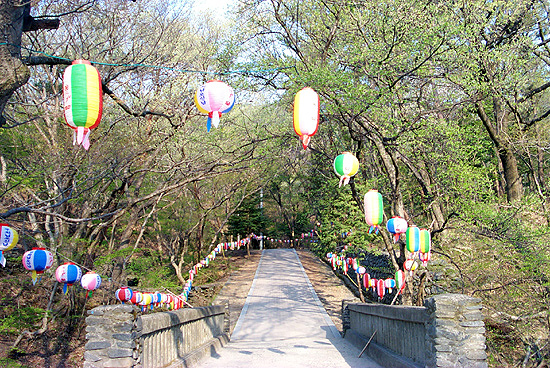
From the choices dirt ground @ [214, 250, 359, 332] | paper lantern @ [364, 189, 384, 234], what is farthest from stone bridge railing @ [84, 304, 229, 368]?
dirt ground @ [214, 250, 359, 332]

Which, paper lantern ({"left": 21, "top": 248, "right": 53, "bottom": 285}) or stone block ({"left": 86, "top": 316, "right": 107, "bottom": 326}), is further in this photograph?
paper lantern ({"left": 21, "top": 248, "right": 53, "bottom": 285})

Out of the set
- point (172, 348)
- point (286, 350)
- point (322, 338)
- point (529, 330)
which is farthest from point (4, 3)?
point (529, 330)

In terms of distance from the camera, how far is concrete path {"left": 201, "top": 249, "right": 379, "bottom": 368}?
25.7 feet

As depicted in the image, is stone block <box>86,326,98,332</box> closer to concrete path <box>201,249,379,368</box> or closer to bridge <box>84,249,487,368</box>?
bridge <box>84,249,487,368</box>

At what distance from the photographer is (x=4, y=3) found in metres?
5.06

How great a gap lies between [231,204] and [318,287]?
23.4 feet

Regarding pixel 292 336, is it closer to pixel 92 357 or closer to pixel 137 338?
pixel 137 338

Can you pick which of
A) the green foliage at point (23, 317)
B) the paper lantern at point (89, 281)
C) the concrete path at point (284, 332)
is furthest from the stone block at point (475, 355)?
the green foliage at point (23, 317)

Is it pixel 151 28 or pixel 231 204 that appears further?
pixel 231 204

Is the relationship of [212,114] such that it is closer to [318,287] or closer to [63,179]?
[63,179]

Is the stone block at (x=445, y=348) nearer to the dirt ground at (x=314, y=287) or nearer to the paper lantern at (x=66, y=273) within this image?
the paper lantern at (x=66, y=273)

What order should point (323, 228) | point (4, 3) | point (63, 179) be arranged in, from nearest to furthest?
point (4, 3) < point (63, 179) < point (323, 228)

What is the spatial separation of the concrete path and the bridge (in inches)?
0.8

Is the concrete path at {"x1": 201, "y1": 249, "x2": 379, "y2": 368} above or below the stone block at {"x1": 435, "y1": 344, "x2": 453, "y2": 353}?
below
